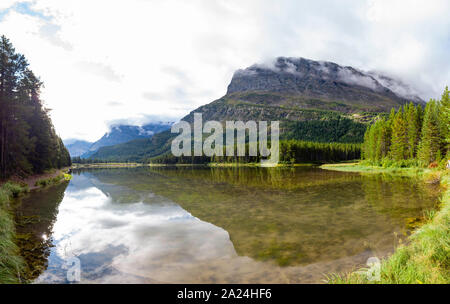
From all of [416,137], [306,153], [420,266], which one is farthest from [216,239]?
[306,153]

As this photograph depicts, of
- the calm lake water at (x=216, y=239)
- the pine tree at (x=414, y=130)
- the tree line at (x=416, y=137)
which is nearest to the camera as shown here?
the calm lake water at (x=216, y=239)

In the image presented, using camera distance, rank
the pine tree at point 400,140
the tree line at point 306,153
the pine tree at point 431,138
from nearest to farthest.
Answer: the pine tree at point 431,138 → the pine tree at point 400,140 → the tree line at point 306,153

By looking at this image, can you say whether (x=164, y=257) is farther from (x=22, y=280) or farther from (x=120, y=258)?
(x=22, y=280)

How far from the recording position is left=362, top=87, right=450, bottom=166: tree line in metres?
49.8

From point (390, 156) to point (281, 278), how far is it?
262 ft

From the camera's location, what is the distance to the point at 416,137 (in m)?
62.1

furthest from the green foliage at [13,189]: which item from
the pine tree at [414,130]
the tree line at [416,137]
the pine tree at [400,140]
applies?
the pine tree at [400,140]

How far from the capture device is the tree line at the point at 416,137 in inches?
1959

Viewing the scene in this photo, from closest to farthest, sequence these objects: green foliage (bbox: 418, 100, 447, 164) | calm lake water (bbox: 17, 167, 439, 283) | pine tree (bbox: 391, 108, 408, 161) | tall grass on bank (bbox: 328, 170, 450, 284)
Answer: tall grass on bank (bbox: 328, 170, 450, 284)
calm lake water (bbox: 17, 167, 439, 283)
green foliage (bbox: 418, 100, 447, 164)
pine tree (bbox: 391, 108, 408, 161)

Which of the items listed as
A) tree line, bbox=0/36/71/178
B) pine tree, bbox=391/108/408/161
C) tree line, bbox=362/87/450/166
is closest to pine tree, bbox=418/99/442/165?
tree line, bbox=362/87/450/166

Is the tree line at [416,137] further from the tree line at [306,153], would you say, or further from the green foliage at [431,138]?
the tree line at [306,153]

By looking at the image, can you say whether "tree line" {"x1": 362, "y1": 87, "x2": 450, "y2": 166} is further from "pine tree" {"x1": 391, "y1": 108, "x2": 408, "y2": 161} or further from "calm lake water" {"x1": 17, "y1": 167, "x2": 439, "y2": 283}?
"calm lake water" {"x1": 17, "y1": 167, "x2": 439, "y2": 283}
